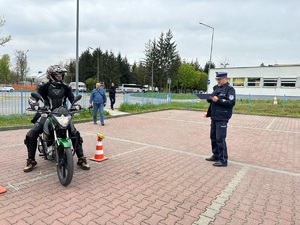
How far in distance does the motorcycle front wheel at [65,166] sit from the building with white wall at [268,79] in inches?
1252

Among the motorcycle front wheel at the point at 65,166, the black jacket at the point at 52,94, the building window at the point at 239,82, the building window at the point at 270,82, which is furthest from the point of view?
the building window at the point at 239,82

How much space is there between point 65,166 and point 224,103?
3144 millimetres

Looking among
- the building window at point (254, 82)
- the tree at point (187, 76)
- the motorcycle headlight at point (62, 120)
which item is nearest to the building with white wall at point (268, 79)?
the building window at point (254, 82)

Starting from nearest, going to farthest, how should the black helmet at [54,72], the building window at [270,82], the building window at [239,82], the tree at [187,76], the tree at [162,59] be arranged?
the black helmet at [54,72] → the building window at [270,82] → the building window at [239,82] → the tree at [162,59] → the tree at [187,76]

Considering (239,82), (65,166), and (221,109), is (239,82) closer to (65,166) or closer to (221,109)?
(221,109)

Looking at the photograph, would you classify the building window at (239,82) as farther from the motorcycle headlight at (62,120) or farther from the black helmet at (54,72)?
the motorcycle headlight at (62,120)

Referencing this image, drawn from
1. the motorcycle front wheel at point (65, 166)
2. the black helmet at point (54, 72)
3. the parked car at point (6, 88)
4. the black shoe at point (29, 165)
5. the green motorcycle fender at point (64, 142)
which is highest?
the black helmet at point (54, 72)

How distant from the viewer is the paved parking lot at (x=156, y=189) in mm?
3090

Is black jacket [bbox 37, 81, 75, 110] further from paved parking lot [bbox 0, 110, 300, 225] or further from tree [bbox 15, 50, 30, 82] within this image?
tree [bbox 15, 50, 30, 82]

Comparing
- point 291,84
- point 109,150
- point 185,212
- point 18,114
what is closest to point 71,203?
point 185,212

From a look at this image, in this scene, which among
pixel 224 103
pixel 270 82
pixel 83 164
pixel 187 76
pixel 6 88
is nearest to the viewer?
pixel 83 164

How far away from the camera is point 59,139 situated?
398 cm

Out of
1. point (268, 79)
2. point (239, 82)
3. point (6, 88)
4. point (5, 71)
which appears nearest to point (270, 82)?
point (268, 79)

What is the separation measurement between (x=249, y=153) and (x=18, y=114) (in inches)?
374
